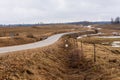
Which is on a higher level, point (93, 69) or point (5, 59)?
point (5, 59)

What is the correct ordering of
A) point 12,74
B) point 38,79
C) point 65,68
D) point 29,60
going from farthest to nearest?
point 65,68 → point 29,60 → point 38,79 → point 12,74

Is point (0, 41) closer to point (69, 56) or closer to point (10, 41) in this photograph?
point (10, 41)

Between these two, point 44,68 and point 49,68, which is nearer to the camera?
point 44,68

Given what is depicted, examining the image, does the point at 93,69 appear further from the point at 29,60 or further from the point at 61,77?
the point at 29,60

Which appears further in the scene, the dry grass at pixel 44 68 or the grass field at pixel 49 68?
the grass field at pixel 49 68

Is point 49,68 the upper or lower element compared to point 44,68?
lower

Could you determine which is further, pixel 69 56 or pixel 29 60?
pixel 69 56

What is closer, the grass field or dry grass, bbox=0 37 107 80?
dry grass, bbox=0 37 107 80

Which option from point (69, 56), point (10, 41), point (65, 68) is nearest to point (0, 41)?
point (10, 41)

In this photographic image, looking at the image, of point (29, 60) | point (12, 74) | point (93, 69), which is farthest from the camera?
point (93, 69)
